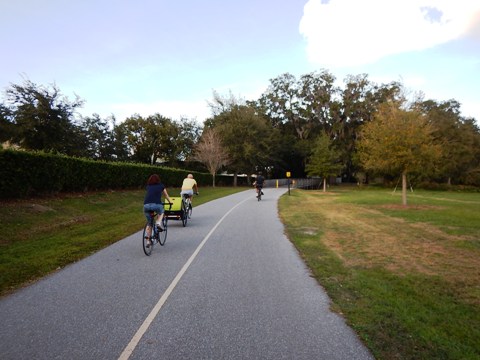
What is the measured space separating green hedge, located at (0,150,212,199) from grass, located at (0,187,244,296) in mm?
630

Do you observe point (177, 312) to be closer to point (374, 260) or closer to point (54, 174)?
point (374, 260)

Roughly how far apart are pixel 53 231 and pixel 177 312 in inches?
332

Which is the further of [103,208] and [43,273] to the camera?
[103,208]

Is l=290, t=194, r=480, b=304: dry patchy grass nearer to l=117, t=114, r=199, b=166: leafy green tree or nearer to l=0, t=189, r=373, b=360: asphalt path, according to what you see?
l=0, t=189, r=373, b=360: asphalt path

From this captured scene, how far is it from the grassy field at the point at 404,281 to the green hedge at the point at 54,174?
11.7 metres

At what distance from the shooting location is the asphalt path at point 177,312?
3.43 m

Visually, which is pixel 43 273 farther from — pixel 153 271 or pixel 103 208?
pixel 103 208

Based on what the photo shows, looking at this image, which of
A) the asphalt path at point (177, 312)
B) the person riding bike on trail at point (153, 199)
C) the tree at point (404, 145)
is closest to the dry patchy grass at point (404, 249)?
the asphalt path at point (177, 312)

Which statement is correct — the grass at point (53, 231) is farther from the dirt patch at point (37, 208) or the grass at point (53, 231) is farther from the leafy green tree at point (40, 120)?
the leafy green tree at point (40, 120)

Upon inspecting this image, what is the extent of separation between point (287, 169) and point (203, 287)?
62.1 metres

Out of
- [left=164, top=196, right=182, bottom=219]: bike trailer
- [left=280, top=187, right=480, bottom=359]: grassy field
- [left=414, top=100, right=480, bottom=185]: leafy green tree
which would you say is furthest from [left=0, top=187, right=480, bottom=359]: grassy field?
[left=414, top=100, right=480, bottom=185]: leafy green tree

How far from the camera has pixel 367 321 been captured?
419 cm

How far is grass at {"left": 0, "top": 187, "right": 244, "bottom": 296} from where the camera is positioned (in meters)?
6.65

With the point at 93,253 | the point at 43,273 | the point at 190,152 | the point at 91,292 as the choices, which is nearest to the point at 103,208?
the point at 93,253
